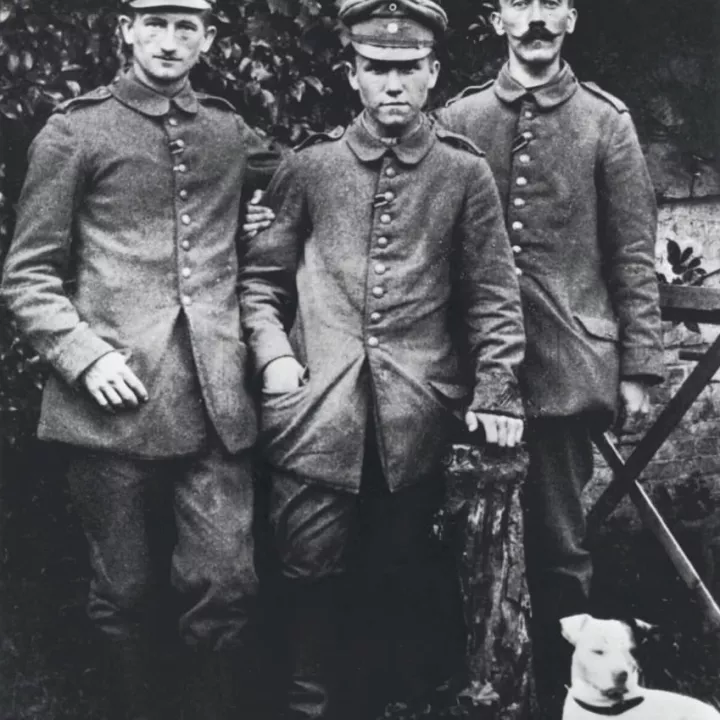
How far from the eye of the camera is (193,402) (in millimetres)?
3396

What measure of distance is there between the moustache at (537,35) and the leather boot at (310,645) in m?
1.63

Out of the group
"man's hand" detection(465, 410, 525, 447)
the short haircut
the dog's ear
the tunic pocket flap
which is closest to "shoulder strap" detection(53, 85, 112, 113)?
Result: the short haircut

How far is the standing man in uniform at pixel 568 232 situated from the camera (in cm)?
369

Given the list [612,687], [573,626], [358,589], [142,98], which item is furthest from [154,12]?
[612,687]

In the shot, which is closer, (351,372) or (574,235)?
(351,372)

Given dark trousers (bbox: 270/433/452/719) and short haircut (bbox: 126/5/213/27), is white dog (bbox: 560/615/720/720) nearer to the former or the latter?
dark trousers (bbox: 270/433/452/719)

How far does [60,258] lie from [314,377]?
2.41ft

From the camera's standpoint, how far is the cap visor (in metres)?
3.34

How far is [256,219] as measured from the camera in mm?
3531

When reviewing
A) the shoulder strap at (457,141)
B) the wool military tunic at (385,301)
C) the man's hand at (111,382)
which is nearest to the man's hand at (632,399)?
the wool military tunic at (385,301)

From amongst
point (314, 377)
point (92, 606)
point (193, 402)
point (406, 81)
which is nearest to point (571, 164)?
point (406, 81)

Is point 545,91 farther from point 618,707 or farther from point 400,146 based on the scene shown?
point 618,707

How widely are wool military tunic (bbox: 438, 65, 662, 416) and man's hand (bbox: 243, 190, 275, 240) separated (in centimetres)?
71

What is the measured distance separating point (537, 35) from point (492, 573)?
153 centimetres
